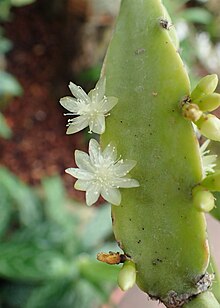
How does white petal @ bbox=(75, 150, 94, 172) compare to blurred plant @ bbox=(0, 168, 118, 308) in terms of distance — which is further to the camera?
blurred plant @ bbox=(0, 168, 118, 308)

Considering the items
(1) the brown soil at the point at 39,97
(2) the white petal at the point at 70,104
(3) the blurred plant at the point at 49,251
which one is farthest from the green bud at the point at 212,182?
(1) the brown soil at the point at 39,97

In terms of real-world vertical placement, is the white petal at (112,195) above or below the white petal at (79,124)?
below

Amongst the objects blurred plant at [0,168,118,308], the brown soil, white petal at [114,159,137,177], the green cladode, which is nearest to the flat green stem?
the green cladode

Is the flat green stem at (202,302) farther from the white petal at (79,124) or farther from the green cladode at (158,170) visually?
the white petal at (79,124)

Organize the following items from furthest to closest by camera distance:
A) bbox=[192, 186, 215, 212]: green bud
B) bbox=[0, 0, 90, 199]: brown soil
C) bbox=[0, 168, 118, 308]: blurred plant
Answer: bbox=[0, 0, 90, 199]: brown soil, bbox=[0, 168, 118, 308]: blurred plant, bbox=[192, 186, 215, 212]: green bud

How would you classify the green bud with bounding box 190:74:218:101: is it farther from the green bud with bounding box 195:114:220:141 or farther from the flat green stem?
the flat green stem

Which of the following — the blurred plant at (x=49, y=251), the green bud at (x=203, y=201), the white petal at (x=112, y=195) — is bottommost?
the blurred plant at (x=49, y=251)

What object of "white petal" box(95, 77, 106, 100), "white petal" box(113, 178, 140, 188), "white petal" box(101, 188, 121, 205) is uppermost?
"white petal" box(95, 77, 106, 100)

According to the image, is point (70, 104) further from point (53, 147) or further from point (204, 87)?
point (53, 147)

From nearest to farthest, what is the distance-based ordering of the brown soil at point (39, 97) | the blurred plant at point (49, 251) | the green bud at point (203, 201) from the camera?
the green bud at point (203, 201), the blurred plant at point (49, 251), the brown soil at point (39, 97)
